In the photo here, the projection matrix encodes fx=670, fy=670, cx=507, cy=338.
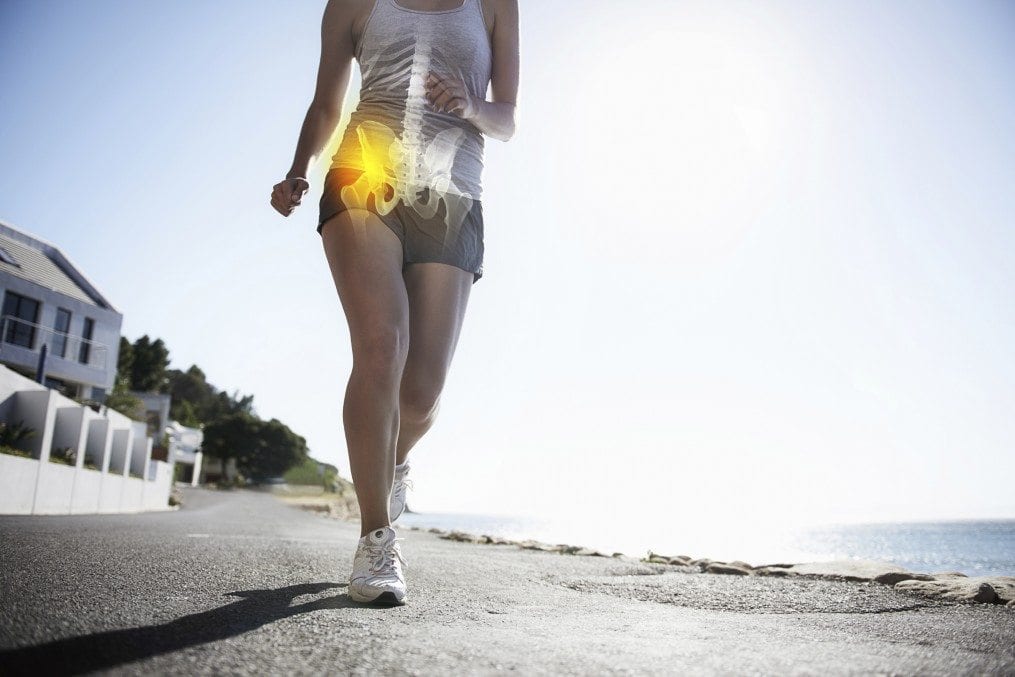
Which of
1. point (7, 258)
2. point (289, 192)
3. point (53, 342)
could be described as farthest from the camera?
point (53, 342)

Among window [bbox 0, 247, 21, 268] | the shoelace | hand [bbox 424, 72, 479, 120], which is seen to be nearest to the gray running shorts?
hand [bbox 424, 72, 479, 120]

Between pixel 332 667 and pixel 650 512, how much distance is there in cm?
12045

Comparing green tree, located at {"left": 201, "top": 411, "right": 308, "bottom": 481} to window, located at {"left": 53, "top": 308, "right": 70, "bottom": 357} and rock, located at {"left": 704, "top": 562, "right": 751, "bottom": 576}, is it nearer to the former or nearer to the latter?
window, located at {"left": 53, "top": 308, "right": 70, "bottom": 357}

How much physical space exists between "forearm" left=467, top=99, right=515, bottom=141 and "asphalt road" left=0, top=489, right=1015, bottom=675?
65.4 inches

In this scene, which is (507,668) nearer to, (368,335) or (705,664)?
(705,664)

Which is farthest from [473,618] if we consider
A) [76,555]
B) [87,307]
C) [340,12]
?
[87,307]

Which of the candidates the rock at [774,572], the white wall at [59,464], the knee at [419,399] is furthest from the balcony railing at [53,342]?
the rock at [774,572]

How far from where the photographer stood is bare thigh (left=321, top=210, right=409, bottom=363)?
2.15 m

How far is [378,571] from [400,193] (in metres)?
1.27

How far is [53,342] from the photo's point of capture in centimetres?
2392

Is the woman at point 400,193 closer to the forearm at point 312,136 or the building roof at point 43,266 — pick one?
the forearm at point 312,136

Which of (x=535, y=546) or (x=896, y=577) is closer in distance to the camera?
(x=896, y=577)

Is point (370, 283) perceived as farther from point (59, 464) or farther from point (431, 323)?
point (59, 464)

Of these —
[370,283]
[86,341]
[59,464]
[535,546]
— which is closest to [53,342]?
[86,341]
